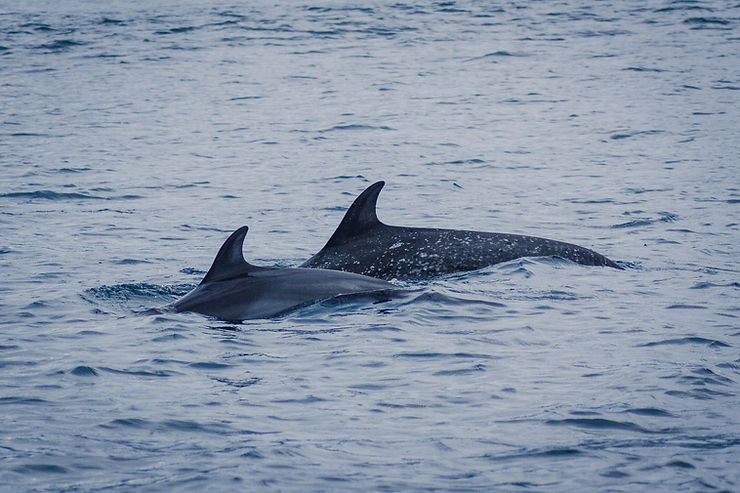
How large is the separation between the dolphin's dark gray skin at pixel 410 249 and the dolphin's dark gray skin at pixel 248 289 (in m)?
1.44

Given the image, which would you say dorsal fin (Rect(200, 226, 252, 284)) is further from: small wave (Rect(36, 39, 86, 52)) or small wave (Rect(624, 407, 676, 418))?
small wave (Rect(36, 39, 86, 52))

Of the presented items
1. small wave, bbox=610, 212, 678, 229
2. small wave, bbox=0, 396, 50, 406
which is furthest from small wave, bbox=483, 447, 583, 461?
small wave, bbox=610, 212, 678, 229

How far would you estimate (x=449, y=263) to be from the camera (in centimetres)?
1282

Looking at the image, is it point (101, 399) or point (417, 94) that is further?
point (417, 94)

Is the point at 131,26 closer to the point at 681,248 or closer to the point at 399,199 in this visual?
the point at 399,199

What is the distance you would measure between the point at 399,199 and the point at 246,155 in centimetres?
623

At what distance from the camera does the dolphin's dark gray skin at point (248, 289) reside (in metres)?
10.5

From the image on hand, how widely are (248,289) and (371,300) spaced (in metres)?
1.16

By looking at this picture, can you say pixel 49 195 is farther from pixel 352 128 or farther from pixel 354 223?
pixel 352 128

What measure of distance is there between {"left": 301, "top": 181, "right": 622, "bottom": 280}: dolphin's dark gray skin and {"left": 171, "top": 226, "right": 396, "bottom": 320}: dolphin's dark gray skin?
1441 mm

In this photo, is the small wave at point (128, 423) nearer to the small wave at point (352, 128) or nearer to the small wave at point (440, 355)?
the small wave at point (440, 355)

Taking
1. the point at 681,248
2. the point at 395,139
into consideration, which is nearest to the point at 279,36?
the point at 395,139

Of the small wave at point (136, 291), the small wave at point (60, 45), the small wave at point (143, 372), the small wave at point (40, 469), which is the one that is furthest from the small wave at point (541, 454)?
the small wave at point (60, 45)

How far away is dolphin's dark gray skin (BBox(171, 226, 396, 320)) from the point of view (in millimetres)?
10523
